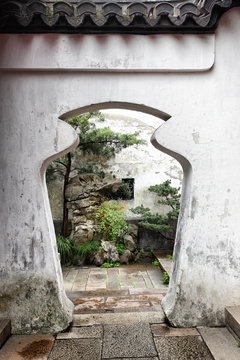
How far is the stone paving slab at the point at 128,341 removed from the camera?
271cm

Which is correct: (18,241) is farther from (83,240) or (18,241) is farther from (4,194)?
(83,240)

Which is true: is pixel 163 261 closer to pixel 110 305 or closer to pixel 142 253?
pixel 142 253

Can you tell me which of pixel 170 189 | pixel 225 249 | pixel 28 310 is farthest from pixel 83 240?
pixel 225 249

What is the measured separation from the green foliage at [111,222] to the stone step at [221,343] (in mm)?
4556

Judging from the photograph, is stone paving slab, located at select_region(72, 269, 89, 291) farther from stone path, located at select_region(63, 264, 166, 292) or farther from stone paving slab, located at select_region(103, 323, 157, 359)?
stone paving slab, located at select_region(103, 323, 157, 359)

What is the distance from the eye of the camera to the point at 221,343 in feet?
9.22

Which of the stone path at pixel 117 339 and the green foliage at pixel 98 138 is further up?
the green foliage at pixel 98 138

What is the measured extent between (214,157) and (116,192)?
5.40 metres

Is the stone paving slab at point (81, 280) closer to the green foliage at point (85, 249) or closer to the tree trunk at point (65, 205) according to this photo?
the green foliage at point (85, 249)

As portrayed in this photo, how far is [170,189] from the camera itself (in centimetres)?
762

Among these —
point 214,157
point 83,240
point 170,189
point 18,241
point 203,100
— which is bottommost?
point 83,240

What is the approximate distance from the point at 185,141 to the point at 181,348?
210 cm

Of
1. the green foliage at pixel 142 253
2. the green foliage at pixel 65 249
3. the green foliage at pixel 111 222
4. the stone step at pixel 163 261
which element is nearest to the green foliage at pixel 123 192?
the green foliage at pixel 111 222

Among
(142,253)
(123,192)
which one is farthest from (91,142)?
(142,253)
